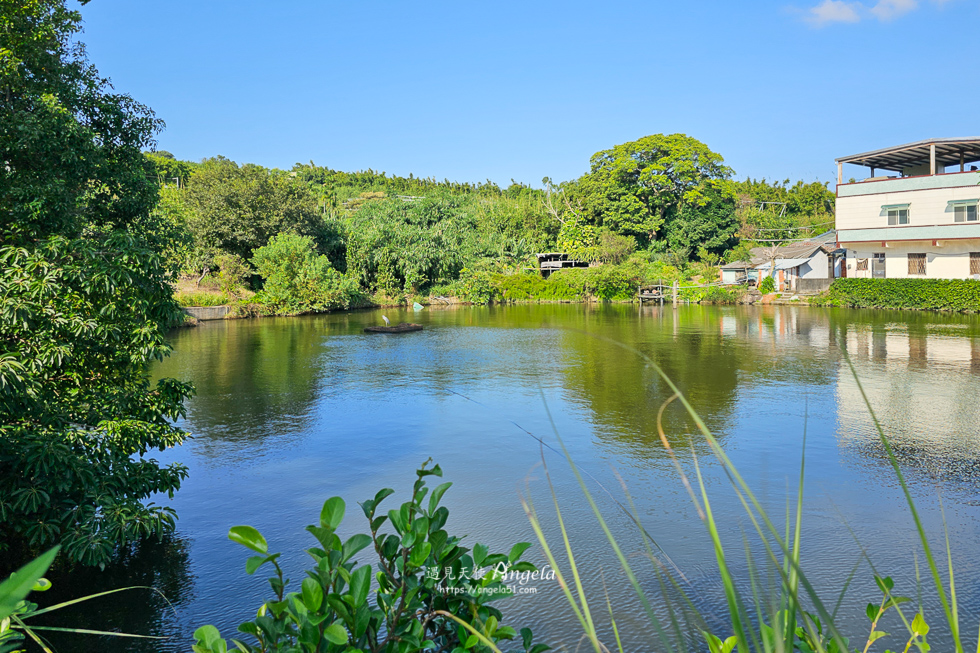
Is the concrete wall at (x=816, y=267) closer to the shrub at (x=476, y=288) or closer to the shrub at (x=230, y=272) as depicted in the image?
the shrub at (x=476, y=288)

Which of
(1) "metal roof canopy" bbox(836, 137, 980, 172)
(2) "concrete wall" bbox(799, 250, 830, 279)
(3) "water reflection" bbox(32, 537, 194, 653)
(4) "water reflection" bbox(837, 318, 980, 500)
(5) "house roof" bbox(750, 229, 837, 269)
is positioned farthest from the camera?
(2) "concrete wall" bbox(799, 250, 830, 279)

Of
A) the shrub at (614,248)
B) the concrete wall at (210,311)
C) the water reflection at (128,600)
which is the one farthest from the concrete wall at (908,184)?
the water reflection at (128,600)

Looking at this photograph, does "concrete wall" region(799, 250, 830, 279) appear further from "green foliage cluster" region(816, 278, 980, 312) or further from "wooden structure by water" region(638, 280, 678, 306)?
"wooden structure by water" region(638, 280, 678, 306)

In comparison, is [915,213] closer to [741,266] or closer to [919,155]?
[919,155]

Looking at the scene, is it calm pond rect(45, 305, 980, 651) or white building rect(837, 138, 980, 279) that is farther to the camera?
white building rect(837, 138, 980, 279)

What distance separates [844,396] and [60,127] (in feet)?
35.9

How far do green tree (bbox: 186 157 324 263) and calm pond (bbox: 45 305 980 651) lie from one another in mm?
15525

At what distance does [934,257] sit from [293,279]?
2627 cm

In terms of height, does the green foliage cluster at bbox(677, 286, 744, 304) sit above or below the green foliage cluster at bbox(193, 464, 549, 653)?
above

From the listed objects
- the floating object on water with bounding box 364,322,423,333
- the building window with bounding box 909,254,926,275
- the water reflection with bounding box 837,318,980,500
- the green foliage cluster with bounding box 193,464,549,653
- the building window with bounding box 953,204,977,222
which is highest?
the building window with bounding box 953,204,977,222

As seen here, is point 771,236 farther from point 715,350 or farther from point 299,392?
point 299,392

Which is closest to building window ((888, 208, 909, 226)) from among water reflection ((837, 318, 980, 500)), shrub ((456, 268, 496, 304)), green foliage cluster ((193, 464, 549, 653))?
water reflection ((837, 318, 980, 500))

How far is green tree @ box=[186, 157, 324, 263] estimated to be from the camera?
31.4 m

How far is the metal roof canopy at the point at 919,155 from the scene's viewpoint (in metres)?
25.8
